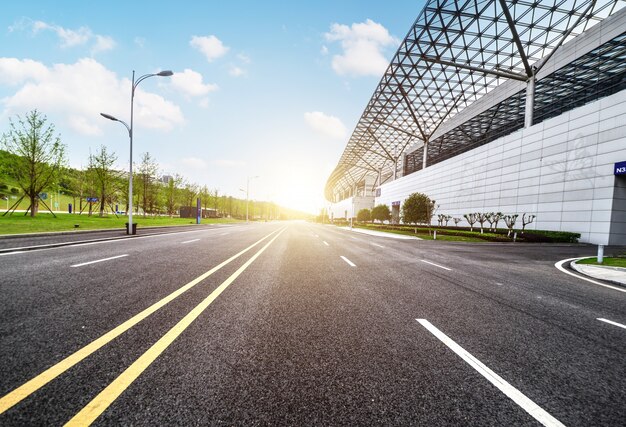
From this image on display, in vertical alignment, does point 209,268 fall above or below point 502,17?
below

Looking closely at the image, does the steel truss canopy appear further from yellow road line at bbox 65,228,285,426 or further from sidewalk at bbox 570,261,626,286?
yellow road line at bbox 65,228,285,426

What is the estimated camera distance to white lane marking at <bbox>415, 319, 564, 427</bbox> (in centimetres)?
183

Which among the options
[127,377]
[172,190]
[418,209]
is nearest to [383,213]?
[418,209]

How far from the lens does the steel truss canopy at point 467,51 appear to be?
78.1 ft

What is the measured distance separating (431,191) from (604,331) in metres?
43.2

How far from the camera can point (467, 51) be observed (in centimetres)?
2972

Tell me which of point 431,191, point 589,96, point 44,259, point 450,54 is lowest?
point 44,259

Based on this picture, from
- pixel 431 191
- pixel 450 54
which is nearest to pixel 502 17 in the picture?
pixel 450 54

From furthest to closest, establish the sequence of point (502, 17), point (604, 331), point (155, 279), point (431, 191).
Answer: point (431, 191)
point (502, 17)
point (155, 279)
point (604, 331)

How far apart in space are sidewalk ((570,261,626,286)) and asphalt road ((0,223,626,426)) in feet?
9.61

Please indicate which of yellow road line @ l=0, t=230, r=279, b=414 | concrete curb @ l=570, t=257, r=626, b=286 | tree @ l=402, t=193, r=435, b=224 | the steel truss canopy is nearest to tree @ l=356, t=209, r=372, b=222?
the steel truss canopy

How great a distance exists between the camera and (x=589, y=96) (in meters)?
28.0

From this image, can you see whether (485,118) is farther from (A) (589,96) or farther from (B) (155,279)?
Result: (B) (155,279)

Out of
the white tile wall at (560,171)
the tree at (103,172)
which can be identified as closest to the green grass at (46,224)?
the tree at (103,172)
